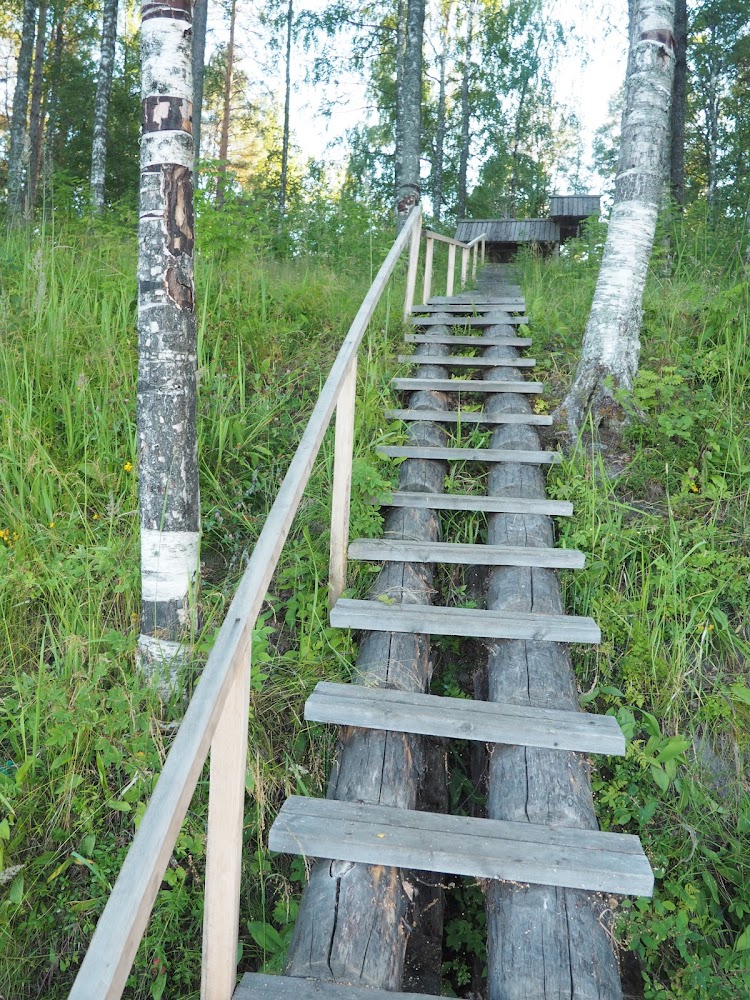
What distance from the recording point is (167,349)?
2477 millimetres

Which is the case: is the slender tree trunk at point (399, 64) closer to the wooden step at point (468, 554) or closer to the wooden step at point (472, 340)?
the wooden step at point (472, 340)

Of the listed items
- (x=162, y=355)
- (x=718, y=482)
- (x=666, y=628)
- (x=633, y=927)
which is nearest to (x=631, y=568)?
(x=666, y=628)

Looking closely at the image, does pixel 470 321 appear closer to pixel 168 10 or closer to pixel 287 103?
pixel 168 10

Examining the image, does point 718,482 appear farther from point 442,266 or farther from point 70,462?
point 442,266

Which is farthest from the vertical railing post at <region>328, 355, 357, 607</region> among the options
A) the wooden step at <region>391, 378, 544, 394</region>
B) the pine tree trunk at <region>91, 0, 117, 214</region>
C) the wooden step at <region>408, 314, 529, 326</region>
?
the pine tree trunk at <region>91, 0, 117, 214</region>

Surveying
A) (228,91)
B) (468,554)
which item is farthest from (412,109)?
(228,91)

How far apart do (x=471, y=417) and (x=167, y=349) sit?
221 cm

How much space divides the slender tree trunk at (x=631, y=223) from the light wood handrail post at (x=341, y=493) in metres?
1.68

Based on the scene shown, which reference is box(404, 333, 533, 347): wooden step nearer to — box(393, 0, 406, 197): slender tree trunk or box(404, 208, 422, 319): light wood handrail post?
box(404, 208, 422, 319): light wood handrail post

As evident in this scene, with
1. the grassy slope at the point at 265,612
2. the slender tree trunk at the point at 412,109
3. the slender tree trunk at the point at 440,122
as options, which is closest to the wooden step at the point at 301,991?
the grassy slope at the point at 265,612

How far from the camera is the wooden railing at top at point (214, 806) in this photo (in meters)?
0.89

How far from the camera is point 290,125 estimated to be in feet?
75.3

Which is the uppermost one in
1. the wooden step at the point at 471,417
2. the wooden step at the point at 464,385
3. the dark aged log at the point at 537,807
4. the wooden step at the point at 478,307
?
the wooden step at the point at 478,307

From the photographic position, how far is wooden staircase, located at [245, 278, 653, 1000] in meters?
1.81
